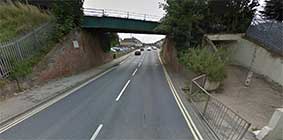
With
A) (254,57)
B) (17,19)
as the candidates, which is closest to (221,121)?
(254,57)

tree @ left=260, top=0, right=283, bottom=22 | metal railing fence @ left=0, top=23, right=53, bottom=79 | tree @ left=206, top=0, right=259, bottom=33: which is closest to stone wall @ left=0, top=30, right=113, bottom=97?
metal railing fence @ left=0, top=23, right=53, bottom=79

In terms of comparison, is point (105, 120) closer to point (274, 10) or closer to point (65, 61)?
point (65, 61)

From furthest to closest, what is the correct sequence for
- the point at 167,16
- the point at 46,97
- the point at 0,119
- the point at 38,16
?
the point at 167,16
the point at 38,16
the point at 46,97
the point at 0,119

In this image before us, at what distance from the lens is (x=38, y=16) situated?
17281 mm

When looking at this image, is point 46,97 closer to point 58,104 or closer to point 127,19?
point 58,104

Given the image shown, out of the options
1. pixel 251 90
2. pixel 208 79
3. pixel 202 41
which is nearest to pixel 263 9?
pixel 202 41

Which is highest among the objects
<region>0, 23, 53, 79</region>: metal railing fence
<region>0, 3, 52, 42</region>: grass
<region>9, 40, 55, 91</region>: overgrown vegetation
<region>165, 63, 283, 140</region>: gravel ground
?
<region>0, 3, 52, 42</region>: grass

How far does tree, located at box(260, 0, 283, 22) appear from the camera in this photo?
21669 mm

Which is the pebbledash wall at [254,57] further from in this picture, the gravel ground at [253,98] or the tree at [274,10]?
the tree at [274,10]

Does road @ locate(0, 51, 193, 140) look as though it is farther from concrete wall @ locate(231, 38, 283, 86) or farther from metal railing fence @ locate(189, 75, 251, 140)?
concrete wall @ locate(231, 38, 283, 86)

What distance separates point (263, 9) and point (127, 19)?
659 inches

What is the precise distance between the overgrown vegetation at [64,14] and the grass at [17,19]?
876 millimetres

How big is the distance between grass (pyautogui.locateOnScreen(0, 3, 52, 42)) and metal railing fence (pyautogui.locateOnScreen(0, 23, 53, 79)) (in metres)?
0.71

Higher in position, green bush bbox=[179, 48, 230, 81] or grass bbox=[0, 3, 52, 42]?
grass bbox=[0, 3, 52, 42]
